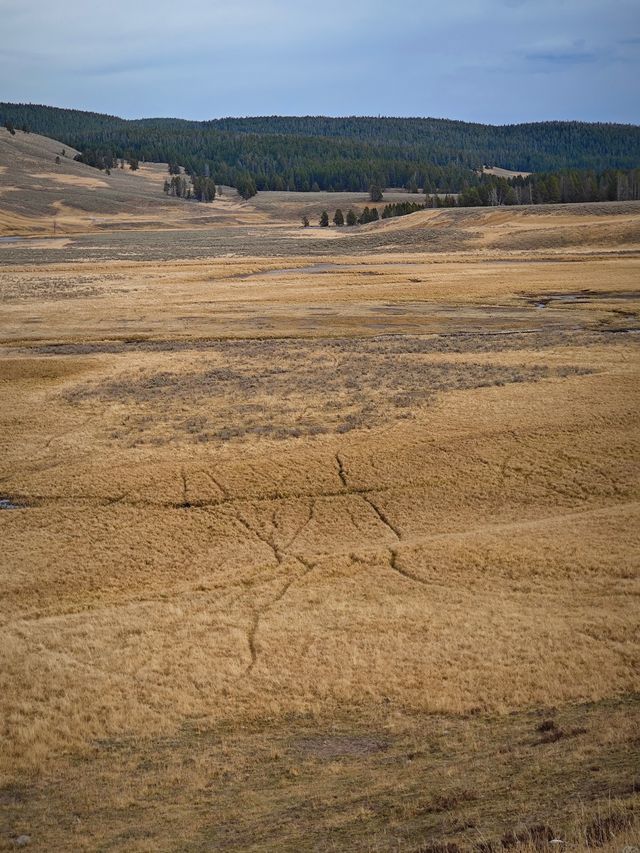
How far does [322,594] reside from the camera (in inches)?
827

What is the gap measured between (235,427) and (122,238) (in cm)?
12227

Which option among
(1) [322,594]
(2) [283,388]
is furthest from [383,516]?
(2) [283,388]

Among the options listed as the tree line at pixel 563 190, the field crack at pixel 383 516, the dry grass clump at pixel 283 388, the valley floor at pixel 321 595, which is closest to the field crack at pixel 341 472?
the valley floor at pixel 321 595

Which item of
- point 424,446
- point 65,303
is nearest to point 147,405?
point 424,446

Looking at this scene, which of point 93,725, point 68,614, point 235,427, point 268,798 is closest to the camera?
point 268,798

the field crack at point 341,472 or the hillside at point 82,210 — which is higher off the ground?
the hillside at point 82,210

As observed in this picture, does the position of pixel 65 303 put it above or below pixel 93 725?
above

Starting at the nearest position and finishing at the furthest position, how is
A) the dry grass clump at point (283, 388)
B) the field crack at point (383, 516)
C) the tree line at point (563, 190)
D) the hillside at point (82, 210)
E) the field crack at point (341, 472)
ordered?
the field crack at point (383, 516)
the field crack at point (341, 472)
the dry grass clump at point (283, 388)
the tree line at point (563, 190)
the hillside at point (82, 210)

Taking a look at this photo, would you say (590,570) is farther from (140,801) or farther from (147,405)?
(147,405)

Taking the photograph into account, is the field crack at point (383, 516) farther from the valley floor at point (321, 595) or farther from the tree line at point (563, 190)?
the tree line at point (563, 190)

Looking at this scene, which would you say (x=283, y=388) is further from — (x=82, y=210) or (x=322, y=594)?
(x=82, y=210)

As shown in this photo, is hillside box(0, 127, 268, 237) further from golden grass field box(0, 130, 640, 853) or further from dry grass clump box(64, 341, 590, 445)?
dry grass clump box(64, 341, 590, 445)

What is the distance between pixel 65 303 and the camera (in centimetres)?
7075

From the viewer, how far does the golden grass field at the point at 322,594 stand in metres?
12.4
